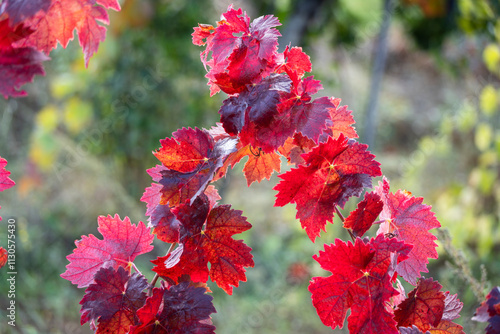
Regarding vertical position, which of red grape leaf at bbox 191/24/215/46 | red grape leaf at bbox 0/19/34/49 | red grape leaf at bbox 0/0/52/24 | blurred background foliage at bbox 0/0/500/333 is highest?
red grape leaf at bbox 0/0/52/24

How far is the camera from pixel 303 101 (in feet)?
1.98

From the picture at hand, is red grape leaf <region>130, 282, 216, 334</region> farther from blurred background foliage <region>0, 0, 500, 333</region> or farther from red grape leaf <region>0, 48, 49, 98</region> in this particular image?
blurred background foliage <region>0, 0, 500, 333</region>

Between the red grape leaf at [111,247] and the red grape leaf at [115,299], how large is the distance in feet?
0.16

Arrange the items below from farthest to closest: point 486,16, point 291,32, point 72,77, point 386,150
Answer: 1. point 386,150
2. point 72,77
3. point 291,32
4. point 486,16

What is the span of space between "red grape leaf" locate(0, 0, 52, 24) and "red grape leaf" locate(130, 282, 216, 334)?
367 millimetres

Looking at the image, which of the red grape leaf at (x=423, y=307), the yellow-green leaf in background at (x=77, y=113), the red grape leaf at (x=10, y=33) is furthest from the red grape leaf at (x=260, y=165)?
the yellow-green leaf in background at (x=77, y=113)

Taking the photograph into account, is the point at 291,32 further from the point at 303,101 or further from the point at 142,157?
the point at 303,101

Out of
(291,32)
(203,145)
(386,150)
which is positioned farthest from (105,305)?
(386,150)

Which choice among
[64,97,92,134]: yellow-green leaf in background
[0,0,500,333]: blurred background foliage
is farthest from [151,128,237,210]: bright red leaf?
[64,97,92,134]: yellow-green leaf in background

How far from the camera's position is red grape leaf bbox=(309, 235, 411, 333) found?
0.53 metres

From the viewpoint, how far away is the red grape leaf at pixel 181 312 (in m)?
0.56

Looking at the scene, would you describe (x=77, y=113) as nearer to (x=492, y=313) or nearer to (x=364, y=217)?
(x=364, y=217)

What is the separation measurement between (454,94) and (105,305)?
6.00 metres

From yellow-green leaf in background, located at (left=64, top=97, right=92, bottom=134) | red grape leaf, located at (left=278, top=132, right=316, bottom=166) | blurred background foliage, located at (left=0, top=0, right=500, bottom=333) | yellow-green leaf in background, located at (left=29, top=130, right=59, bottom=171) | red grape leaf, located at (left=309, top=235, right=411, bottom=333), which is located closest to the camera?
red grape leaf, located at (left=309, top=235, right=411, bottom=333)
